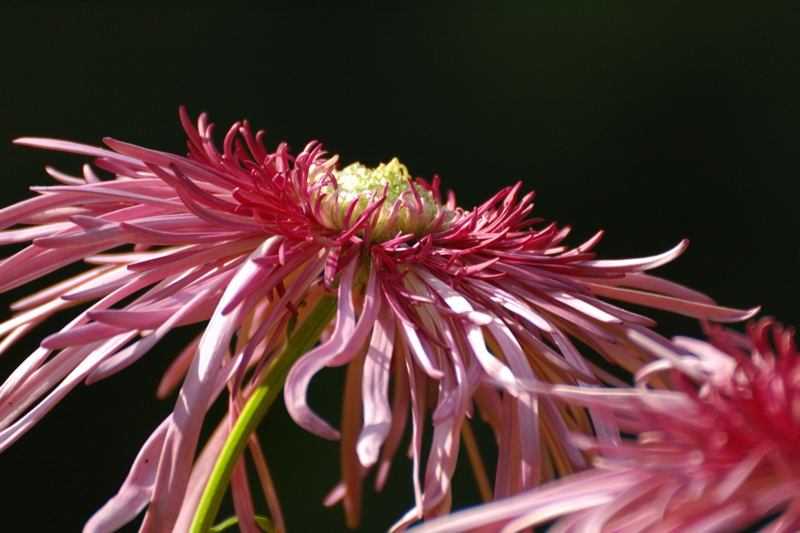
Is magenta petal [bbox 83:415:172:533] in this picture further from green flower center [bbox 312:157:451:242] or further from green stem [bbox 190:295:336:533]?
green flower center [bbox 312:157:451:242]

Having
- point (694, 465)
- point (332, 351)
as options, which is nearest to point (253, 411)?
point (332, 351)

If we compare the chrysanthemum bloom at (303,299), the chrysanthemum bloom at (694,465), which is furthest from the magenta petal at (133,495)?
the chrysanthemum bloom at (694,465)

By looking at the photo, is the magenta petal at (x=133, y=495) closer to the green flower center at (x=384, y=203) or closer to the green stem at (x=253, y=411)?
the green stem at (x=253, y=411)

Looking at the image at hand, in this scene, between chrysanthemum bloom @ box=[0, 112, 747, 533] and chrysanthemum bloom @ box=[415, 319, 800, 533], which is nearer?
chrysanthemum bloom @ box=[415, 319, 800, 533]

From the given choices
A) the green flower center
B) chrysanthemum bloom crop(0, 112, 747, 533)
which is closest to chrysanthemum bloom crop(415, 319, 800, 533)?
chrysanthemum bloom crop(0, 112, 747, 533)

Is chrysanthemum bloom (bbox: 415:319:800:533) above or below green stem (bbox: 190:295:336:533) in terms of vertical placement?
below

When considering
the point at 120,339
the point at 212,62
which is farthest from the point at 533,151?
the point at 120,339

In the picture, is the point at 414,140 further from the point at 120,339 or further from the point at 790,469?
the point at 790,469
